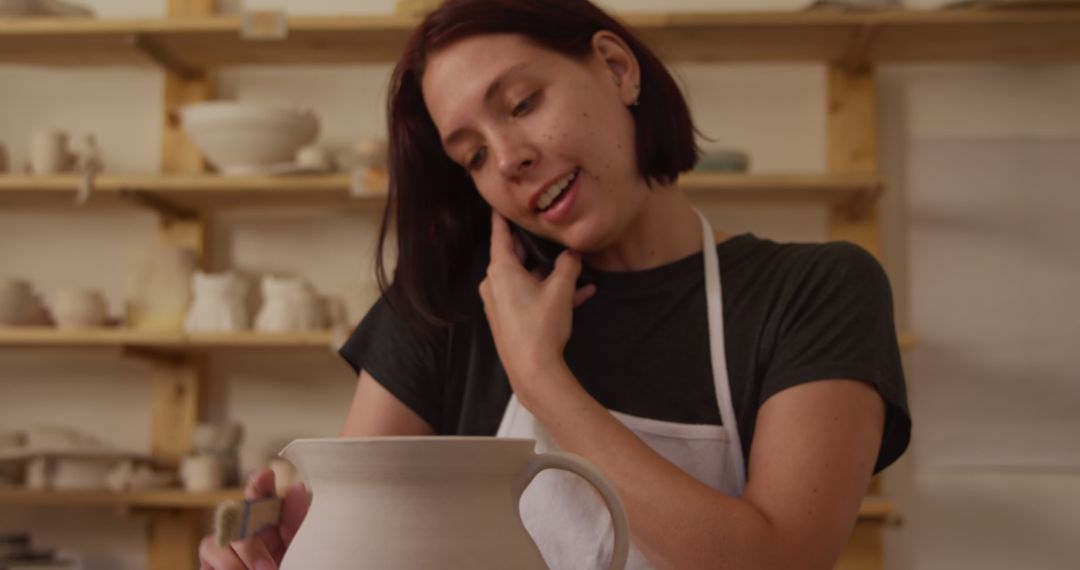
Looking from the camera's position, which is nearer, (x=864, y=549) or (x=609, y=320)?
(x=609, y=320)

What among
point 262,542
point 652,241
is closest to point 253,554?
point 262,542

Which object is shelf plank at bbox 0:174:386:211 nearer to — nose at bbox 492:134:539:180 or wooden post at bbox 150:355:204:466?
wooden post at bbox 150:355:204:466

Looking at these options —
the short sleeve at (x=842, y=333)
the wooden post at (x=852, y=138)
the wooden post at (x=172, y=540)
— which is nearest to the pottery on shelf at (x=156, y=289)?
the wooden post at (x=172, y=540)

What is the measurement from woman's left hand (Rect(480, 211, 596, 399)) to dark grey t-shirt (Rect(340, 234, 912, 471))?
0.07 metres

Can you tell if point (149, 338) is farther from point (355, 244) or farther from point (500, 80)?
point (500, 80)

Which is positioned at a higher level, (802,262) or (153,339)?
(802,262)

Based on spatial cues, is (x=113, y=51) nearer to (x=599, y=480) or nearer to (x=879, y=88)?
(x=879, y=88)

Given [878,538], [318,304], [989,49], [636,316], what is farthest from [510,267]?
[989,49]

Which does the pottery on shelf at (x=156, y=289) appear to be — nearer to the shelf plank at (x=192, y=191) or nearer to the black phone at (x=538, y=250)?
the shelf plank at (x=192, y=191)

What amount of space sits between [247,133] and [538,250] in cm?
148

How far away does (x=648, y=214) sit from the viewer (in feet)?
4.58

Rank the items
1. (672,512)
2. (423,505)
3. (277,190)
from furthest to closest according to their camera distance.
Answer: (277,190), (672,512), (423,505)

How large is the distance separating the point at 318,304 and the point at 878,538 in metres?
1.33

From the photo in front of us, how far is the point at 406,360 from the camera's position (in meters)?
1.39
